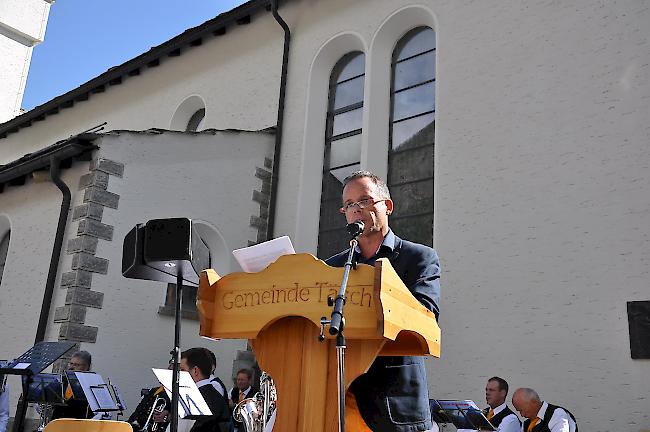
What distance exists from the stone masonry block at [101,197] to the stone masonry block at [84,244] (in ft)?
1.85

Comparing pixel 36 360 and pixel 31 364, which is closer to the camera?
pixel 31 364

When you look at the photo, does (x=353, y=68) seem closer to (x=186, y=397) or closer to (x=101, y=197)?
(x=101, y=197)

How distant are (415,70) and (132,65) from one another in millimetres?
7674

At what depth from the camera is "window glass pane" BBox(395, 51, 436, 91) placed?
10.5 metres

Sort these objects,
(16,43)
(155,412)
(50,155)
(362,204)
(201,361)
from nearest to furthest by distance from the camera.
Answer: (362,204)
(201,361)
(155,412)
(50,155)
(16,43)

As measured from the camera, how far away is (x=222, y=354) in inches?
416

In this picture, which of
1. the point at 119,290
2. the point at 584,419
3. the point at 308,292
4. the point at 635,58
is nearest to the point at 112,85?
the point at 119,290

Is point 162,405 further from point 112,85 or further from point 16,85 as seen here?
point 16,85

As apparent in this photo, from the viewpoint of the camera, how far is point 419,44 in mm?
10852

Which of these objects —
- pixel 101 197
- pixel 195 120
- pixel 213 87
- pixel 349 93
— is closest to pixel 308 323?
pixel 101 197

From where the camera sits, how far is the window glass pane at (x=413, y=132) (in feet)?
33.5

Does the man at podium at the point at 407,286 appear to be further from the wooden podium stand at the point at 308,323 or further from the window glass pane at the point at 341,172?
the window glass pane at the point at 341,172

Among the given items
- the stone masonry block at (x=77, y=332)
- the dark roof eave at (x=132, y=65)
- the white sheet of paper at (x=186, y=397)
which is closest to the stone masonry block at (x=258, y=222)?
the stone masonry block at (x=77, y=332)

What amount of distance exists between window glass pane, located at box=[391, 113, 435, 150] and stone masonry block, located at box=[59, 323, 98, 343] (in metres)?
5.46
